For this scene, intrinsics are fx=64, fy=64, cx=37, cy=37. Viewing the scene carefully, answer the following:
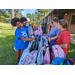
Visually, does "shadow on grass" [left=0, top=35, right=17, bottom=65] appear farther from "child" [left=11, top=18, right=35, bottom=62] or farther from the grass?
"child" [left=11, top=18, right=35, bottom=62]

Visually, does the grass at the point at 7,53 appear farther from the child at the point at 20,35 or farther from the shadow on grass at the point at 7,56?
the child at the point at 20,35

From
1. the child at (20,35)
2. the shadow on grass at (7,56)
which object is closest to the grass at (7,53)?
the shadow on grass at (7,56)

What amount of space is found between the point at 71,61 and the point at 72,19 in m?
9.69

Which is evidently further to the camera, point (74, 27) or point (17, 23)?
point (74, 27)

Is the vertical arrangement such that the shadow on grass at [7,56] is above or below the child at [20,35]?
below

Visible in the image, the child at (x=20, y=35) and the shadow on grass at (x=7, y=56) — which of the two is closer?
the child at (x=20, y=35)

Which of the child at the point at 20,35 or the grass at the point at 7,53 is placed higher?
the child at the point at 20,35

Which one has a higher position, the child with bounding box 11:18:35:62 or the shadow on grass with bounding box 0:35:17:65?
the child with bounding box 11:18:35:62

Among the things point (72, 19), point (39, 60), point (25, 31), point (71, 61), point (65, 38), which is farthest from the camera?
point (72, 19)

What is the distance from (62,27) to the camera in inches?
55.0

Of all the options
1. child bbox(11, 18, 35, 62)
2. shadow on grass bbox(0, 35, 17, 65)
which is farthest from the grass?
child bbox(11, 18, 35, 62)

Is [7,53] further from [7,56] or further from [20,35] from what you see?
[20,35]
